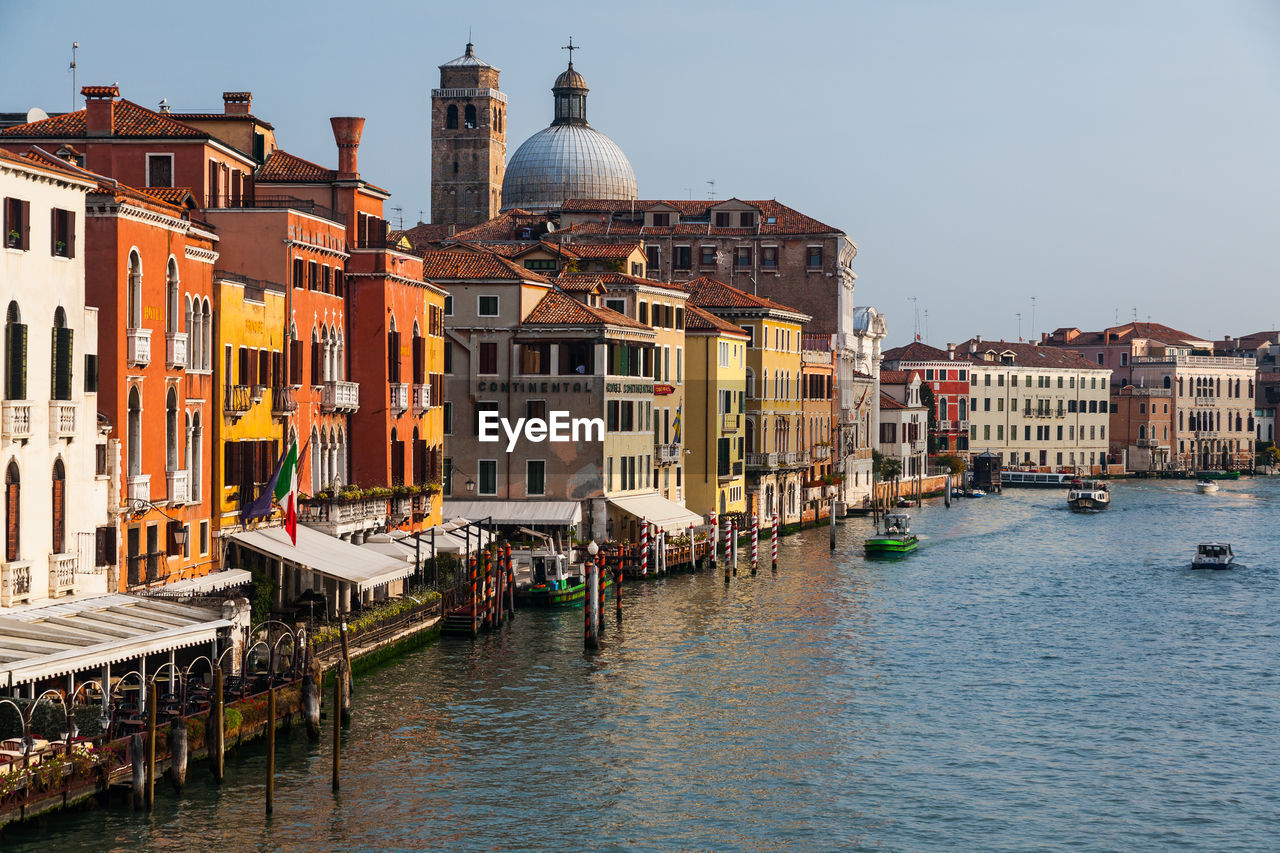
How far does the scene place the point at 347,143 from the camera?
128ft

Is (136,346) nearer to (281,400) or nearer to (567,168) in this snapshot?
(281,400)

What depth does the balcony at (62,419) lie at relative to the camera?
26.0 meters

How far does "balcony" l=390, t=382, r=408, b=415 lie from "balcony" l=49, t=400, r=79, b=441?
13.6 metres

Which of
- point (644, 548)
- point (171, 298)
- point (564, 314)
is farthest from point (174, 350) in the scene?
point (644, 548)

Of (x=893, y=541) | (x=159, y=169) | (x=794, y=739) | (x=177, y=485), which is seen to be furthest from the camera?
(x=893, y=541)

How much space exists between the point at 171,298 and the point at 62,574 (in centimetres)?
564

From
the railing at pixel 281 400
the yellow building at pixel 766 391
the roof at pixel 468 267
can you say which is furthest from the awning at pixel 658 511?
the railing at pixel 281 400

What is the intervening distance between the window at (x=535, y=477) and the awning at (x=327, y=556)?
14.1 m

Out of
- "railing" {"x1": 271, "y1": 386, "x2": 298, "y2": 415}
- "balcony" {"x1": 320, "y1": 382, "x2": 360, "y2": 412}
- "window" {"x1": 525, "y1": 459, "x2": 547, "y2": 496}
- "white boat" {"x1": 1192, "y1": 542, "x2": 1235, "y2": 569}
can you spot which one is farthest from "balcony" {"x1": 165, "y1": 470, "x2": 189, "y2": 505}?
"white boat" {"x1": 1192, "y1": 542, "x2": 1235, "y2": 569}

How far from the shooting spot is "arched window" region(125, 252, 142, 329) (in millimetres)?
28719

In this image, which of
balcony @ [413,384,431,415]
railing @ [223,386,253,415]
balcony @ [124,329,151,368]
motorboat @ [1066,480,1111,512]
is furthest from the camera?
motorboat @ [1066,480,1111,512]

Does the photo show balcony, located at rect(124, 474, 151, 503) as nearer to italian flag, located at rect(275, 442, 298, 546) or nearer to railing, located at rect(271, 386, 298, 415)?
italian flag, located at rect(275, 442, 298, 546)

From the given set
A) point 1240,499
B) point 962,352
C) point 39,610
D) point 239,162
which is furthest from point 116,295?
point 962,352

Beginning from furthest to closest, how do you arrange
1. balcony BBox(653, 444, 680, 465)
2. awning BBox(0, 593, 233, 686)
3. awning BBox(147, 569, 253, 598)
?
balcony BBox(653, 444, 680, 465), awning BBox(147, 569, 253, 598), awning BBox(0, 593, 233, 686)
